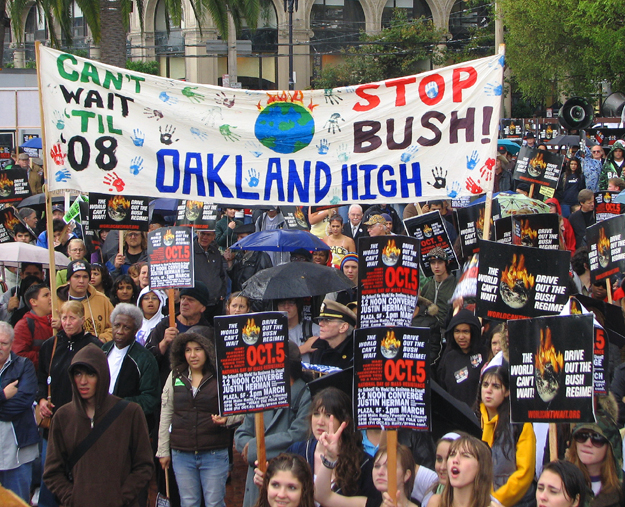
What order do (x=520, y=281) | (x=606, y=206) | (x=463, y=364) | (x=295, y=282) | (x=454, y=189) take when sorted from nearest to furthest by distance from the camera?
1. (x=520, y=281)
2. (x=463, y=364)
3. (x=454, y=189)
4. (x=295, y=282)
5. (x=606, y=206)

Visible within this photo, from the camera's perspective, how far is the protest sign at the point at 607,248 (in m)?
6.79

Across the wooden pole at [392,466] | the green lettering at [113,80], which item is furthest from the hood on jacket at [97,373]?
the green lettering at [113,80]

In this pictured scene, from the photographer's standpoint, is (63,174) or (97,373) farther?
(63,174)

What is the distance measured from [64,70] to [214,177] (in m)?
1.49

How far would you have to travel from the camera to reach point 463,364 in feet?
21.0

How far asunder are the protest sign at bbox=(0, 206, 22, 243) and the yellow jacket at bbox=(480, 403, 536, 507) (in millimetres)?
7692

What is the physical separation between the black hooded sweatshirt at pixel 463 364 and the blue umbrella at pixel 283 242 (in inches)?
117

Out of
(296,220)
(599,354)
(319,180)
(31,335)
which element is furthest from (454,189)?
(296,220)

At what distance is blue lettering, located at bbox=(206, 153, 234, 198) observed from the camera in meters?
7.10

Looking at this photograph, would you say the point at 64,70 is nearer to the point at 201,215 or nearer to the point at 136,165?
the point at 136,165

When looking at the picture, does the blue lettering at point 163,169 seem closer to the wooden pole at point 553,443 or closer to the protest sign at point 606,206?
the wooden pole at point 553,443

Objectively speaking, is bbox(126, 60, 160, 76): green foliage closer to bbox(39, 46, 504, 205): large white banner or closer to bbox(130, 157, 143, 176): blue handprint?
bbox(39, 46, 504, 205): large white banner

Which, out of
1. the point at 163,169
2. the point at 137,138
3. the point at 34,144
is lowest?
the point at 163,169

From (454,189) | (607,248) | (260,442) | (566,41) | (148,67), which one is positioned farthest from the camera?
(148,67)
